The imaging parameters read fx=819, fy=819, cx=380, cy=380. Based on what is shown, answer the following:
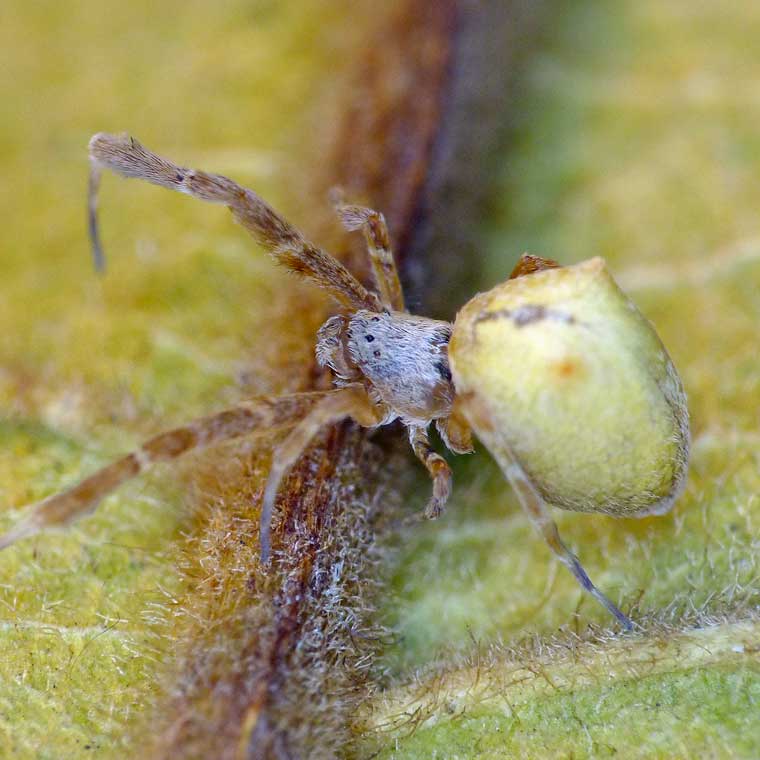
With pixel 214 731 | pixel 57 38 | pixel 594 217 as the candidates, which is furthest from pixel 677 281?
pixel 57 38

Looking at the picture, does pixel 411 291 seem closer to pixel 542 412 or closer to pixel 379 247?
pixel 379 247

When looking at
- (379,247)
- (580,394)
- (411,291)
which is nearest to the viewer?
(580,394)

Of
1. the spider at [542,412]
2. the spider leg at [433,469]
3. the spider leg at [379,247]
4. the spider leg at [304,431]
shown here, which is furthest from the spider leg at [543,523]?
the spider leg at [379,247]

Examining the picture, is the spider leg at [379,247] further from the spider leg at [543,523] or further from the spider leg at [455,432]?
the spider leg at [543,523]

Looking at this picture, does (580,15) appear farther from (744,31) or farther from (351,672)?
(351,672)

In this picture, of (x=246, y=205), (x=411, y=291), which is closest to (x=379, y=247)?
(x=411, y=291)
